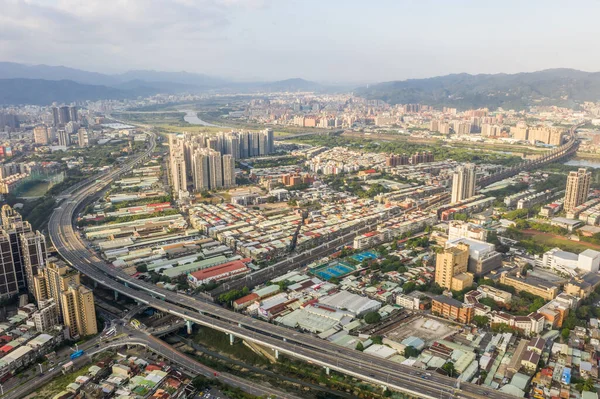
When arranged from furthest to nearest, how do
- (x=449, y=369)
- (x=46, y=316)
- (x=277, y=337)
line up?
(x=46, y=316) < (x=277, y=337) < (x=449, y=369)

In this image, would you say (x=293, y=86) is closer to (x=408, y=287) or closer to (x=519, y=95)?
(x=519, y=95)

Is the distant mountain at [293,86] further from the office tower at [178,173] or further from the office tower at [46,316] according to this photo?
the office tower at [46,316]

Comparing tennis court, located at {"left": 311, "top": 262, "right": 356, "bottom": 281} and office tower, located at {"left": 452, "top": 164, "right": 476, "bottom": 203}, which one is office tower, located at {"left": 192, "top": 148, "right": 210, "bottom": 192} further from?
office tower, located at {"left": 452, "top": 164, "right": 476, "bottom": 203}

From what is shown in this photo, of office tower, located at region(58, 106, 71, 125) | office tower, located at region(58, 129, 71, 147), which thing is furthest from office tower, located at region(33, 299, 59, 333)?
office tower, located at region(58, 106, 71, 125)

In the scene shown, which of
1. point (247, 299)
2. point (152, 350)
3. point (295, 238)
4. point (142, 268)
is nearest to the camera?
point (152, 350)

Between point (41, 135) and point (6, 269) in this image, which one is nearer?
point (6, 269)

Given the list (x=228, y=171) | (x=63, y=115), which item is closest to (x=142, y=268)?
(x=228, y=171)

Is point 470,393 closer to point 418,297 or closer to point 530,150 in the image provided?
point 418,297

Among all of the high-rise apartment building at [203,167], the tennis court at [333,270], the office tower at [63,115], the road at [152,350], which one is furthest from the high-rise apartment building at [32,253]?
the office tower at [63,115]
